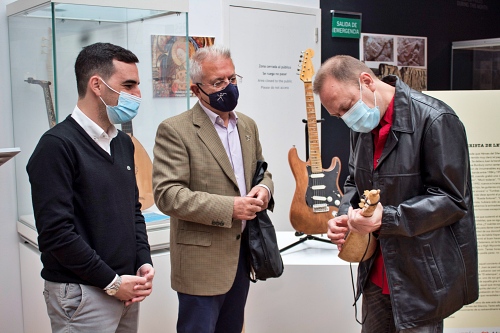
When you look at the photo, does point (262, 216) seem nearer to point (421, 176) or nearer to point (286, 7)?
point (421, 176)

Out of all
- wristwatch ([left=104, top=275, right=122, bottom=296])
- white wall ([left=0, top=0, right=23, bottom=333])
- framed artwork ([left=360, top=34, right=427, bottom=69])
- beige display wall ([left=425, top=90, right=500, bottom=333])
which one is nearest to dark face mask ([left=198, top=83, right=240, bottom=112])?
wristwatch ([left=104, top=275, right=122, bottom=296])

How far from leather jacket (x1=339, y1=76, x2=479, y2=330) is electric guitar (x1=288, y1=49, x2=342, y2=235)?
1.37 metres

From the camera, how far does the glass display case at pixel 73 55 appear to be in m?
3.09

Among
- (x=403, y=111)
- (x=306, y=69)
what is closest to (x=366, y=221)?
(x=403, y=111)

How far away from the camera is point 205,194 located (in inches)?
96.7

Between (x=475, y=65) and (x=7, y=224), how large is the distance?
504 cm

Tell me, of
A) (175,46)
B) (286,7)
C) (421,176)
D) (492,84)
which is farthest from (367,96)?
(492,84)

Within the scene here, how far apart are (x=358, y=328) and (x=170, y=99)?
1.85 m

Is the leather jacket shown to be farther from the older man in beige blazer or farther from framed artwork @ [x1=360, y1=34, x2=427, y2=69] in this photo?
framed artwork @ [x1=360, y1=34, x2=427, y2=69]

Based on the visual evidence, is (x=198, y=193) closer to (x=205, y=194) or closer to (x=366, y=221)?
(x=205, y=194)

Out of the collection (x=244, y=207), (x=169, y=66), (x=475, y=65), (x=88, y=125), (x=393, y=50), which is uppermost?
(x=393, y=50)

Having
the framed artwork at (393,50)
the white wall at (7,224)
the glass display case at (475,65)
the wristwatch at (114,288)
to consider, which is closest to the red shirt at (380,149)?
the wristwatch at (114,288)

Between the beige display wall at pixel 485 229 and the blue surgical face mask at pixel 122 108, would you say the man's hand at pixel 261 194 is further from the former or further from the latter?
the beige display wall at pixel 485 229

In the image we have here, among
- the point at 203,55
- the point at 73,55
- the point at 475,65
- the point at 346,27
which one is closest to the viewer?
the point at 203,55
